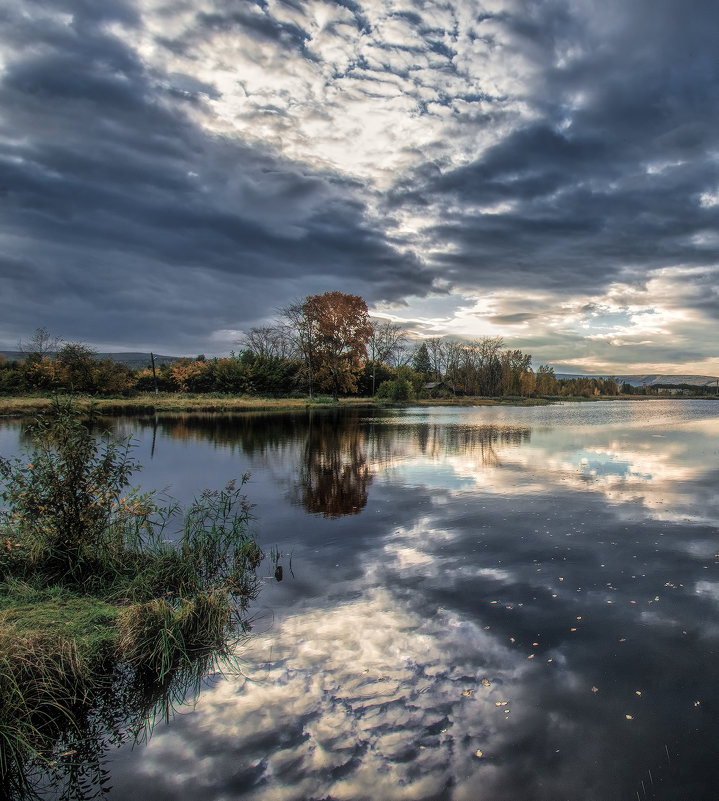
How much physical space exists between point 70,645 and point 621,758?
5.24 metres

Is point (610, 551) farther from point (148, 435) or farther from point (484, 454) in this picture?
point (148, 435)

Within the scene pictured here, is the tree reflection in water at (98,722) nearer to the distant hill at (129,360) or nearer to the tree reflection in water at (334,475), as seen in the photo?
the tree reflection in water at (334,475)

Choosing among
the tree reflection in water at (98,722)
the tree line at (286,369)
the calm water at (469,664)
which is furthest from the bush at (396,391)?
the tree reflection in water at (98,722)

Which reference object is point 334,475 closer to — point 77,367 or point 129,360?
point 77,367

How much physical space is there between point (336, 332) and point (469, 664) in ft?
207

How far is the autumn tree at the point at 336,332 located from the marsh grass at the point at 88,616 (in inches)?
2325

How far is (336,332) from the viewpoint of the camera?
67.1 m

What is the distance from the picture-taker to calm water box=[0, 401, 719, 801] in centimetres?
394

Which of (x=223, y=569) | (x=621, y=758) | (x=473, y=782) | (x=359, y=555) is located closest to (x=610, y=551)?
(x=359, y=555)

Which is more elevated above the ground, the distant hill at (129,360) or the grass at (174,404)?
the distant hill at (129,360)

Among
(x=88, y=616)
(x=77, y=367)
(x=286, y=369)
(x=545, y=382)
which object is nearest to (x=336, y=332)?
(x=286, y=369)

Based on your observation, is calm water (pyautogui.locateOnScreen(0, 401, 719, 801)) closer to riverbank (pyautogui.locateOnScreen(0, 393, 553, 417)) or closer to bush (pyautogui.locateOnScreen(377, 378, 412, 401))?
riverbank (pyautogui.locateOnScreen(0, 393, 553, 417))

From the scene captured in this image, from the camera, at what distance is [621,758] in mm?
4051

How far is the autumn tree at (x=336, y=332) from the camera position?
220ft
